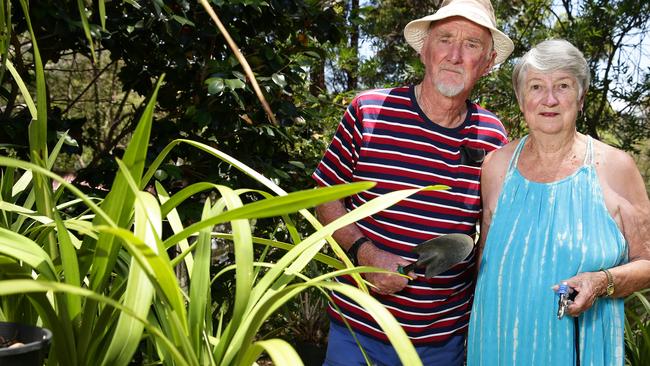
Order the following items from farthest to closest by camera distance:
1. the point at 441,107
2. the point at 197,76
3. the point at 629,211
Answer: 1. the point at 197,76
2. the point at 441,107
3. the point at 629,211

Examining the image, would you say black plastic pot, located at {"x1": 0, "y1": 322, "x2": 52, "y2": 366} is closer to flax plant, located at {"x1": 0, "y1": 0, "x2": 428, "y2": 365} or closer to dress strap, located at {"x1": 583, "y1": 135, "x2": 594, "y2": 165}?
flax plant, located at {"x1": 0, "y1": 0, "x2": 428, "y2": 365}

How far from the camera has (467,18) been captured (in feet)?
7.28

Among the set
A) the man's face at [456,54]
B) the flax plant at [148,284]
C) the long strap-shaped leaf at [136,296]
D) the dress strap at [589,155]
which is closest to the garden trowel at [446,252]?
the dress strap at [589,155]

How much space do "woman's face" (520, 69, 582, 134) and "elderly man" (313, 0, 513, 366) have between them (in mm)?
233

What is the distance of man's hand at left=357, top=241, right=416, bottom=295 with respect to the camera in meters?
2.04

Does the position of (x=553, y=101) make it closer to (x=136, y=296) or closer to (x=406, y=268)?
(x=406, y=268)

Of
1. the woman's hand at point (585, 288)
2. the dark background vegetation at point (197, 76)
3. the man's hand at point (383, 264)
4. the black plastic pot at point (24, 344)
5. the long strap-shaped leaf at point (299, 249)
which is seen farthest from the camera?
the dark background vegetation at point (197, 76)

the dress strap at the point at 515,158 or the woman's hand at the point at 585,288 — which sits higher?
the dress strap at the point at 515,158

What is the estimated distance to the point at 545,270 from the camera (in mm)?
1899

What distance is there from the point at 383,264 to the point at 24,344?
3.97 ft

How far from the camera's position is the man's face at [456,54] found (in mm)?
2189

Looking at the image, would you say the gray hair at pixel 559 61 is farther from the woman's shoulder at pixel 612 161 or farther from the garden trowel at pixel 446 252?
the garden trowel at pixel 446 252

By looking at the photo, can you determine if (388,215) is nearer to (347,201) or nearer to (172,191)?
(347,201)

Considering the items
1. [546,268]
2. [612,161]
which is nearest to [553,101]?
[612,161]
